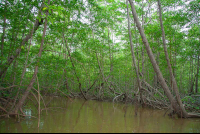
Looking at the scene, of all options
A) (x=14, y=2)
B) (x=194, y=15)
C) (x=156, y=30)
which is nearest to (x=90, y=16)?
(x=156, y=30)

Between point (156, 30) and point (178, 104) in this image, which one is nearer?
point (178, 104)

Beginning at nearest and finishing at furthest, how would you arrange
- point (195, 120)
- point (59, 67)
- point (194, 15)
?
point (195, 120)
point (59, 67)
point (194, 15)

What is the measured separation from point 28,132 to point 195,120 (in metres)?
4.32

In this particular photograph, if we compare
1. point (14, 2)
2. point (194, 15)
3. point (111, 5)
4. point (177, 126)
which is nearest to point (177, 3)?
point (194, 15)

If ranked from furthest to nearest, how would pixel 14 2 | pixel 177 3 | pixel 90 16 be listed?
pixel 90 16 < pixel 177 3 < pixel 14 2

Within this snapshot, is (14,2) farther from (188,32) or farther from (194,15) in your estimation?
(188,32)

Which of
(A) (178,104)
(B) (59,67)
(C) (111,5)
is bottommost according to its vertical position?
(A) (178,104)

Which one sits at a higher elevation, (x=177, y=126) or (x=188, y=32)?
(x=188, y=32)

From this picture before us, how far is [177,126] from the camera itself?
3.54m

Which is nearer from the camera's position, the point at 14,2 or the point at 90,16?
the point at 14,2

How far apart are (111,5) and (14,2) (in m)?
6.87

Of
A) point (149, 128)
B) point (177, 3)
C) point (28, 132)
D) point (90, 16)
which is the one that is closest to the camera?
point (28, 132)

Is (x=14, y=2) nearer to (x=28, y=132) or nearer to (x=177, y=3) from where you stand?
(x=28, y=132)

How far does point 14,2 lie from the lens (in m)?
4.53
